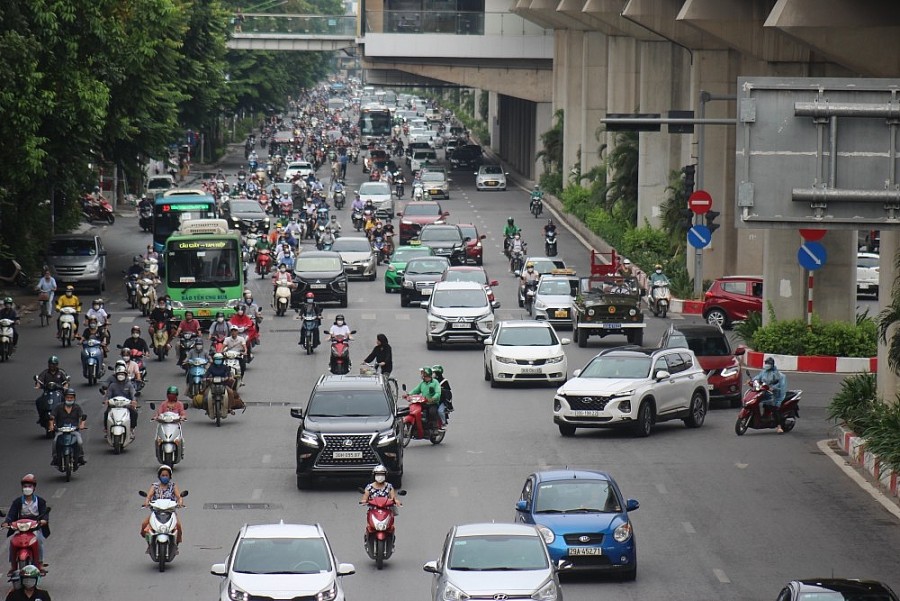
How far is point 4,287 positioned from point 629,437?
29.1m

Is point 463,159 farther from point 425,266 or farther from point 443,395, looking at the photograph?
point 443,395

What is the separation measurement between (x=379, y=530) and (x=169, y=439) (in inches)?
305

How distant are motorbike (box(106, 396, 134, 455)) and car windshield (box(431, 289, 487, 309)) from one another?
14.7m

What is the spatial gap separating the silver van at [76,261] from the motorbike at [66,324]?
11184 millimetres

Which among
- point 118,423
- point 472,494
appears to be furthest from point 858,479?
point 118,423

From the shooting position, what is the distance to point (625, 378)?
3194cm

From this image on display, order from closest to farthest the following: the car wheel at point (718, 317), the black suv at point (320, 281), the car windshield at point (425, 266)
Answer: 1. the car wheel at point (718, 317)
2. the black suv at point (320, 281)
3. the car windshield at point (425, 266)

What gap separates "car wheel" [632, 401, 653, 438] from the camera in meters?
31.7

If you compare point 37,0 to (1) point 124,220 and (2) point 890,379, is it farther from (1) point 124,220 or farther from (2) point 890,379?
(1) point 124,220

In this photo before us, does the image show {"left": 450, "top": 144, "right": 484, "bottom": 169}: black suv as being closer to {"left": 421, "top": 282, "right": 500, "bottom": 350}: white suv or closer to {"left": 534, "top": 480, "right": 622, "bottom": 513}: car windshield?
{"left": 421, "top": 282, "right": 500, "bottom": 350}: white suv

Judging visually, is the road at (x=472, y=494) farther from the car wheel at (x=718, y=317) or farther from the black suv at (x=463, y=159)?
the black suv at (x=463, y=159)

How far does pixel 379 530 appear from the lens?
71.2 feet

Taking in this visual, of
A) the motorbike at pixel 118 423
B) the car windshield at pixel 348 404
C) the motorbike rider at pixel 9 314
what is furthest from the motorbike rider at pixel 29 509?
the motorbike rider at pixel 9 314

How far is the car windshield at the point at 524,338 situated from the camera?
37.8 m
